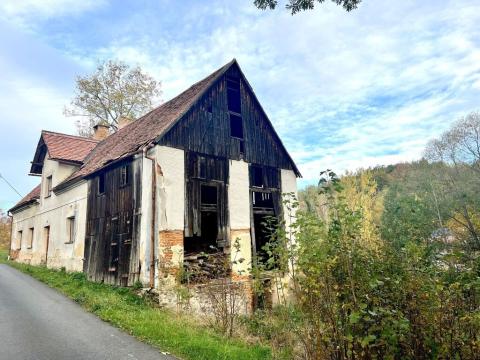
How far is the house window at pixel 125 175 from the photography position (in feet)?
40.7

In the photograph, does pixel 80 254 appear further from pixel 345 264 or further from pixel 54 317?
pixel 345 264

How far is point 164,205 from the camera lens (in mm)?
11031

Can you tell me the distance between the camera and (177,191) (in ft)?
37.7

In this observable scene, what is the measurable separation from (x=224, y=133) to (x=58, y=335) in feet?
29.8

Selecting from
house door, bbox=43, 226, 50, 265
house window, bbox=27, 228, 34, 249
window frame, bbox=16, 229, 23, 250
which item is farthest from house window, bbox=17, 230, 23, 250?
house door, bbox=43, 226, 50, 265

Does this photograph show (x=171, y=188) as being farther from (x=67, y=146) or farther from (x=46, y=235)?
(x=46, y=235)

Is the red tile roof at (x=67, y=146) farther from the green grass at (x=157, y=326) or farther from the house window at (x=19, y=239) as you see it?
the house window at (x=19, y=239)

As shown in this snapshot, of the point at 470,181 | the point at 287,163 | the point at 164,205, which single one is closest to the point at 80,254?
the point at 164,205

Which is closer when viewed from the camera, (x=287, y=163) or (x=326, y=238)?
(x=326, y=238)

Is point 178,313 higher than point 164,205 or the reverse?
the reverse

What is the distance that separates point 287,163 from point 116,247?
28.1 ft

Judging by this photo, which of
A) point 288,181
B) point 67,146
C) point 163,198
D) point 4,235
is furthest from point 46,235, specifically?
point 4,235

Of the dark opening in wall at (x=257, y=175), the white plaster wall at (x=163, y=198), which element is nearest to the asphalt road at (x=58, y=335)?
the white plaster wall at (x=163, y=198)

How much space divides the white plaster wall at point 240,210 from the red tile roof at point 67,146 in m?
9.58
